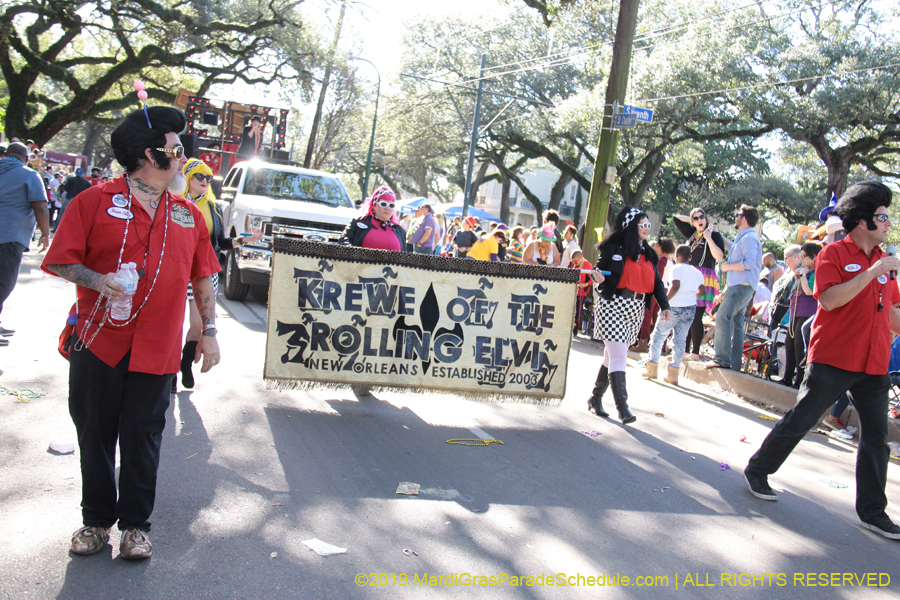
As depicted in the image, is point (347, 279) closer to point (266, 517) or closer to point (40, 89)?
point (266, 517)

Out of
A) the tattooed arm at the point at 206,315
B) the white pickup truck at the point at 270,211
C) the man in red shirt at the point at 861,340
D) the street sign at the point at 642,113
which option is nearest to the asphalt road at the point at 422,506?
the man in red shirt at the point at 861,340

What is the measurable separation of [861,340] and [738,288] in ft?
16.2

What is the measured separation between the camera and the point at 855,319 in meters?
4.71

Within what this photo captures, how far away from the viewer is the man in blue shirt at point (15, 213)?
6738 millimetres

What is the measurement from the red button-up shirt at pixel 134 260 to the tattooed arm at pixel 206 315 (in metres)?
0.23

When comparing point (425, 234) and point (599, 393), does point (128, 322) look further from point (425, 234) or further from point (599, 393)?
point (425, 234)

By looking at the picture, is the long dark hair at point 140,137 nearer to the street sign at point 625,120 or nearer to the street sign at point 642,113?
the street sign at point 642,113

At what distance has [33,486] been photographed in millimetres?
4000

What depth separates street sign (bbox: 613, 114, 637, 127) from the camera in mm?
12987

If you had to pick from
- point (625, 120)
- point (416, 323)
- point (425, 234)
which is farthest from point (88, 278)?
point (425, 234)

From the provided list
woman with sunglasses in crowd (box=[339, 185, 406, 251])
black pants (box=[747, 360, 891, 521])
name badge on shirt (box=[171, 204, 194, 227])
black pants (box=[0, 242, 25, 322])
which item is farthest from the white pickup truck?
black pants (box=[747, 360, 891, 521])

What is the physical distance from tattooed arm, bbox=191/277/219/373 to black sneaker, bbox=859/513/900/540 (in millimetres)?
4245

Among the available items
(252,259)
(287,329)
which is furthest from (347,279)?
(252,259)

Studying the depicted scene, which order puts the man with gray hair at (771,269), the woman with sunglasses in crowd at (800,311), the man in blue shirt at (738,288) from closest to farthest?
the woman with sunglasses in crowd at (800,311) → the man in blue shirt at (738,288) → the man with gray hair at (771,269)
